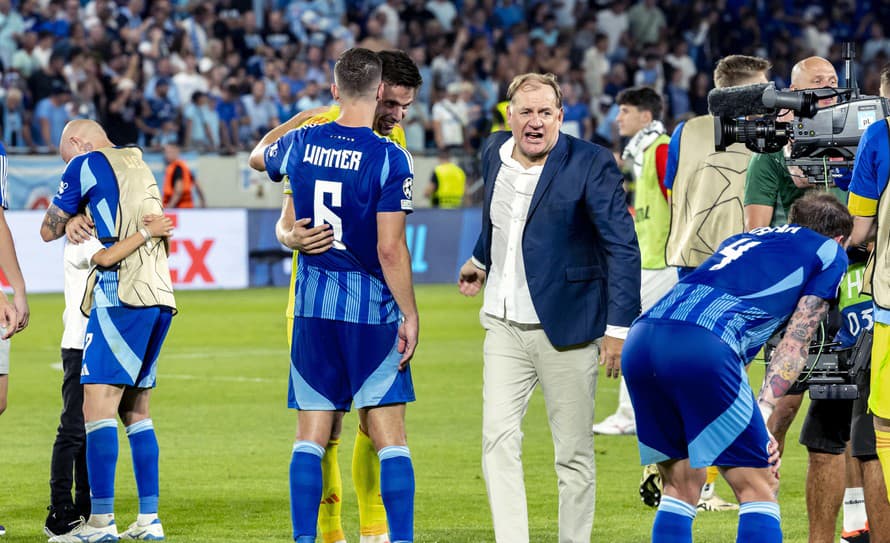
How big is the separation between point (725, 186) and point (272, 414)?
16.5 feet

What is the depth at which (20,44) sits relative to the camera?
80.6 feet

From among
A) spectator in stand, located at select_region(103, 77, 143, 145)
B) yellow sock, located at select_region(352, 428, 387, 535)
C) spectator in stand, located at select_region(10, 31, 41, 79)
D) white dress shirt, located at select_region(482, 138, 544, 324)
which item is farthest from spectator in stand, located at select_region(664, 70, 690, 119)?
white dress shirt, located at select_region(482, 138, 544, 324)

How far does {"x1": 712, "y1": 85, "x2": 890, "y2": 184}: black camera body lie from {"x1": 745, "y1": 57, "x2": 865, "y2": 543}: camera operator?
0.32 metres

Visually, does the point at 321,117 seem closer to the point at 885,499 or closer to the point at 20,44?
the point at 885,499

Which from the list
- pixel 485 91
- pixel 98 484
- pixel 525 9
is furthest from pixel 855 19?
pixel 98 484

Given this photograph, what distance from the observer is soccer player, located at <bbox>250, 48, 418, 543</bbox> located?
6254 mm

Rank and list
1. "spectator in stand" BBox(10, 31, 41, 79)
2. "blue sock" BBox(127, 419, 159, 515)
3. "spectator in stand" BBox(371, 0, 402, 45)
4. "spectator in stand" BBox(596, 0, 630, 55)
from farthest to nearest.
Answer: "spectator in stand" BBox(596, 0, 630, 55) → "spectator in stand" BBox(371, 0, 402, 45) → "spectator in stand" BBox(10, 31, 41, 79) → "blue sock" BBox(127, 419, 159, 515)

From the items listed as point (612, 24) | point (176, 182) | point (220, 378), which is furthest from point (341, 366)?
point (612, 24)

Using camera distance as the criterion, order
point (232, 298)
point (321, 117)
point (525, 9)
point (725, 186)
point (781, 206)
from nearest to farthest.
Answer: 1. point (321, 117)
2. point (781, 206)
3. point (725, 186)
4. point (232, 298)
5. point (525, 9)

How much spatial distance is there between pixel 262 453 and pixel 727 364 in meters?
5.45

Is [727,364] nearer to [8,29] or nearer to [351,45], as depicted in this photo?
[8,29]

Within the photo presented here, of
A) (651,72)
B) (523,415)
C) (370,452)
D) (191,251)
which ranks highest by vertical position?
(651,72)

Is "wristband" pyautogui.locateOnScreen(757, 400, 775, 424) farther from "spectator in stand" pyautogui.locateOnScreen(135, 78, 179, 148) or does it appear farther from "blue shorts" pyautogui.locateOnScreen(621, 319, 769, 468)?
"spectator in stand" pyautogui.locateOnScreen(135, 78, 179, 148)

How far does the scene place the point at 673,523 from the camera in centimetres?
559
